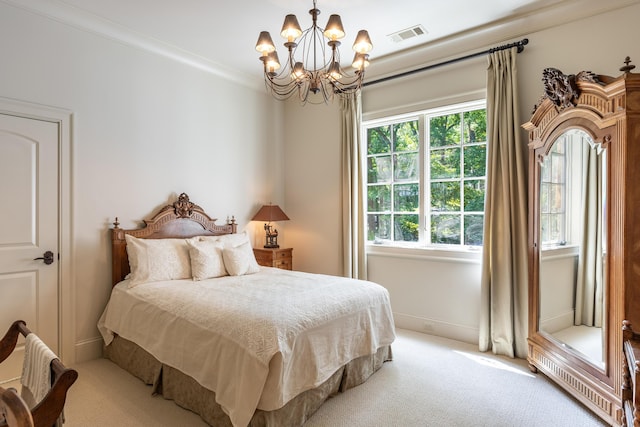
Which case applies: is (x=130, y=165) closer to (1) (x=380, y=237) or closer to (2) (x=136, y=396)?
(2) (x=136, y=396)

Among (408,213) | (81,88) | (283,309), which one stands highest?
(81,88)

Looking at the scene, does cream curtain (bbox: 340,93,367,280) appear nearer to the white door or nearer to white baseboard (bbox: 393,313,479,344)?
white baseboard (bbox: 393,313,479,344)

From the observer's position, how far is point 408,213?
4.09m

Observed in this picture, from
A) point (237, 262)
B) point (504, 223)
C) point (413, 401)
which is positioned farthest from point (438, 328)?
point (237, 262)

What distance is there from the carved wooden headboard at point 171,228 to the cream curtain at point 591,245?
3.50 m

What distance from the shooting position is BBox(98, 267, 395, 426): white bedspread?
6.32 ft

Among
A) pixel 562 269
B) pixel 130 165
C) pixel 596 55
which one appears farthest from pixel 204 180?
pixel 596 55

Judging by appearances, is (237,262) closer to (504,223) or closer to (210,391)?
(210,391)

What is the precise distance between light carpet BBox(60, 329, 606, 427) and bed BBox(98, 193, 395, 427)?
109 millimetres

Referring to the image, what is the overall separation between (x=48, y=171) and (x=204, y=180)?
4.91ft

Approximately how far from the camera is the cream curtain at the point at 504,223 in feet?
10.5

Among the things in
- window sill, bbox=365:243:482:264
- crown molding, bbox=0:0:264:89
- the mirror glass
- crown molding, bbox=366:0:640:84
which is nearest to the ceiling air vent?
crown molding, bbox=366:0:640:84

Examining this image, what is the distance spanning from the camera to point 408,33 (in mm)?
3457

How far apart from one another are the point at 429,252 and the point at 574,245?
60.3 inches
